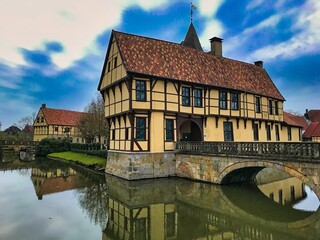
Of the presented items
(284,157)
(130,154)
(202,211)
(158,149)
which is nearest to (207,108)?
(158,149)

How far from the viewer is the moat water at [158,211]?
8.60 metres

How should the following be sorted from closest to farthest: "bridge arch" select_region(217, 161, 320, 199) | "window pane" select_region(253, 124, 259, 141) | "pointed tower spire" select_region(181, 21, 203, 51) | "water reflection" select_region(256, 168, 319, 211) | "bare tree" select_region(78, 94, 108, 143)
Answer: "bridge arch" select_region(217, 161, 320, 199) → "water reflection" select_region(256, 168, 319, 211) → "window pane" select_region(253, 124, 259, 141) → "pointed tower spire" select_region(181, 21, 203, 51) → "bare tree" select_region(78, 94, 108, 143)

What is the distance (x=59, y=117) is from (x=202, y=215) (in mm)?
49118

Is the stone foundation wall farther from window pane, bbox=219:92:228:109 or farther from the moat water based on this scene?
window pane, bbox=219:92:228:109

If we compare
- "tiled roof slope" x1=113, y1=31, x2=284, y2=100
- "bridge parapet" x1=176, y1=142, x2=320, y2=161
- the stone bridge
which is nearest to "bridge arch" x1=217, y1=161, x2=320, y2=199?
the stone bridge

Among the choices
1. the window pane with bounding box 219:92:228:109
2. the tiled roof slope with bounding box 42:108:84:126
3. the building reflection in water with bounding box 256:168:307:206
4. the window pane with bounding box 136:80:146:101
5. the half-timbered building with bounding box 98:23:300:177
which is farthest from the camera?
the tiled roof slope with bounding box 42:108:84:126

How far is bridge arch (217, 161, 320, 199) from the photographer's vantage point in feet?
34.5

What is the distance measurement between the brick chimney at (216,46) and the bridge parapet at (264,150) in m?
12.2

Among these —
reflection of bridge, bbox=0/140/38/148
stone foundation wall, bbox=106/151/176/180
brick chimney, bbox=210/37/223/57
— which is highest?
brick chimney, bbox=210/37/223/57

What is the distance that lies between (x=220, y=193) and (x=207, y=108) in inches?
336

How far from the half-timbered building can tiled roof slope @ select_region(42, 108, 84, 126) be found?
33506 mm

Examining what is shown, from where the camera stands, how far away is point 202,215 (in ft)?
33.8

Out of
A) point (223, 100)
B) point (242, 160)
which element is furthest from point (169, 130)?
point (242, 160)

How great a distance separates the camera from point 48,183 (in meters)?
18.2
